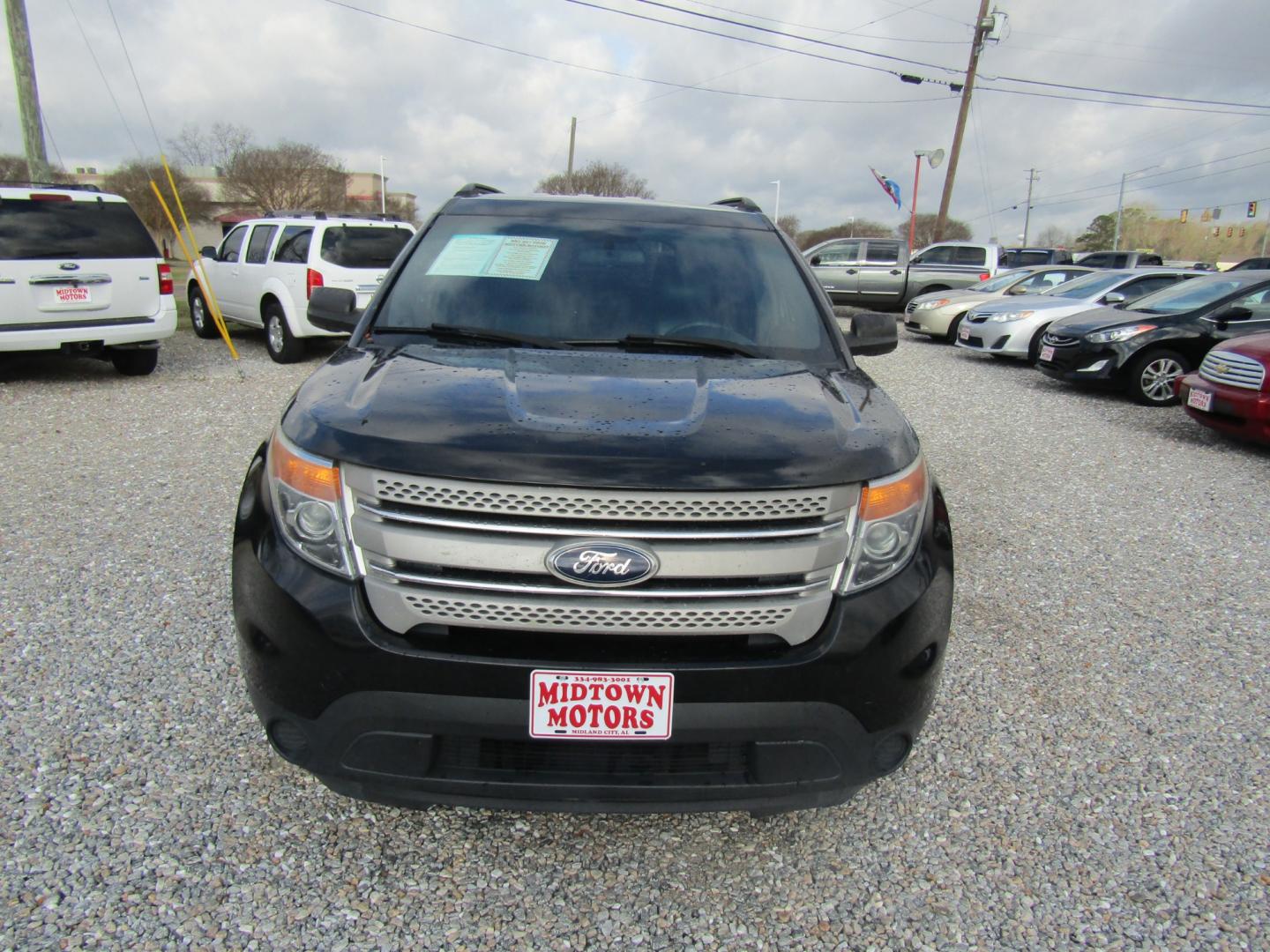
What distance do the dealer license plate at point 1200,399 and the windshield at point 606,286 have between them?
227 inches

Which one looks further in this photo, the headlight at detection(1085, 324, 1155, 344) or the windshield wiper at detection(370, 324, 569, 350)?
the headlight at detection(1085, 324, 1155, 344)

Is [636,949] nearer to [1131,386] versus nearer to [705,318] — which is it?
[705,318]

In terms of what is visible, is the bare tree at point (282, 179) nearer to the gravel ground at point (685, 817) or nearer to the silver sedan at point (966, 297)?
the silver sedan at point (966, 297)

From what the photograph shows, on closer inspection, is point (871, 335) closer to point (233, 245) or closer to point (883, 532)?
point (883, 532)

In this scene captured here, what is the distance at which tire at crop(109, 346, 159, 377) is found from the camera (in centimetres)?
944

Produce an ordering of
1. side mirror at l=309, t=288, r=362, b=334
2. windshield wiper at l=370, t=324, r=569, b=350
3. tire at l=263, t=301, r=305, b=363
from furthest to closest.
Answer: tire at l=263, t=301, r=305, b=363, side mirror at l=309, t=288, r=362, b=334, windshield wiper at l=370, t=324, r=569, b=350

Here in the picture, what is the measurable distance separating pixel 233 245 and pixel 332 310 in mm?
9733

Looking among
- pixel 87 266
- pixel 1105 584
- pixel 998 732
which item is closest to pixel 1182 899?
pixel 998 732

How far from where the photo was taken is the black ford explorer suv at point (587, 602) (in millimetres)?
1883

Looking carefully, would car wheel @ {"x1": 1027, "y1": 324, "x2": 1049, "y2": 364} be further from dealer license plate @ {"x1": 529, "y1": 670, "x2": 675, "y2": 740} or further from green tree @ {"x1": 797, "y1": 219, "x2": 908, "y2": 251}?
green tree @ {"x1": 797, "y1": 219, "x2": 908, "y2": 251}

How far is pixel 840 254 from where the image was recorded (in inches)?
764

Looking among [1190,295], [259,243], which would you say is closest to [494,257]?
[259,243]

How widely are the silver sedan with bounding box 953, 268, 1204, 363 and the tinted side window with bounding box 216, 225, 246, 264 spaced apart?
1027 centimetres

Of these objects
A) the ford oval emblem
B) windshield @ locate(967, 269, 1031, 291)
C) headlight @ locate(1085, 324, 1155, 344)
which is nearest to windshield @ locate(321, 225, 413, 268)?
headlight @ locate(1085, 324, 1155, 344)
